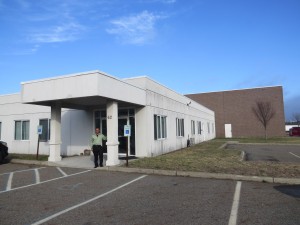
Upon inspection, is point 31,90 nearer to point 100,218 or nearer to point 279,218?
point 100,218

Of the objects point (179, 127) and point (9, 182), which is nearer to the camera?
point (9, 182)

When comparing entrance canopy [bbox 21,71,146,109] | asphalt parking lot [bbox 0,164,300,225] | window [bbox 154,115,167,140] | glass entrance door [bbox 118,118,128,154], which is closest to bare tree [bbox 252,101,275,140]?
window [bbox 154,115,167,140]

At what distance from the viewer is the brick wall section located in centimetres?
4403

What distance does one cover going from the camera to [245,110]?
45625 millimetres

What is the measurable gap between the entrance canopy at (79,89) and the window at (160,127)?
3017 mm

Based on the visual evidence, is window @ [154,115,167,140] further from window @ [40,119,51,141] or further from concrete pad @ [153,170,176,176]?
window @ [40,119,51,141]

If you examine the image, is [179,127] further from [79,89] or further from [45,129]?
[79,89]

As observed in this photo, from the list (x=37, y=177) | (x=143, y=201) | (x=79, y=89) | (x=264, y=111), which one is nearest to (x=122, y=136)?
(x=79, y=89)

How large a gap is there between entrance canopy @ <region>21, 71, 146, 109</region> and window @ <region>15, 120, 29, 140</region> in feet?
21.9

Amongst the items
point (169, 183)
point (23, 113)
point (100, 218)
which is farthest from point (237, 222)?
point (23, 113)

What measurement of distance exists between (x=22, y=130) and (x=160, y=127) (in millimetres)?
9803

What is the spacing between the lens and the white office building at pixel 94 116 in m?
12.4

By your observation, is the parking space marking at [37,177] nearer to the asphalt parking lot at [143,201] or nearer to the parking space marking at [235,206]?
the asphalt parking lot at [143,201]

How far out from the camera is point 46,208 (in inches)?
240
